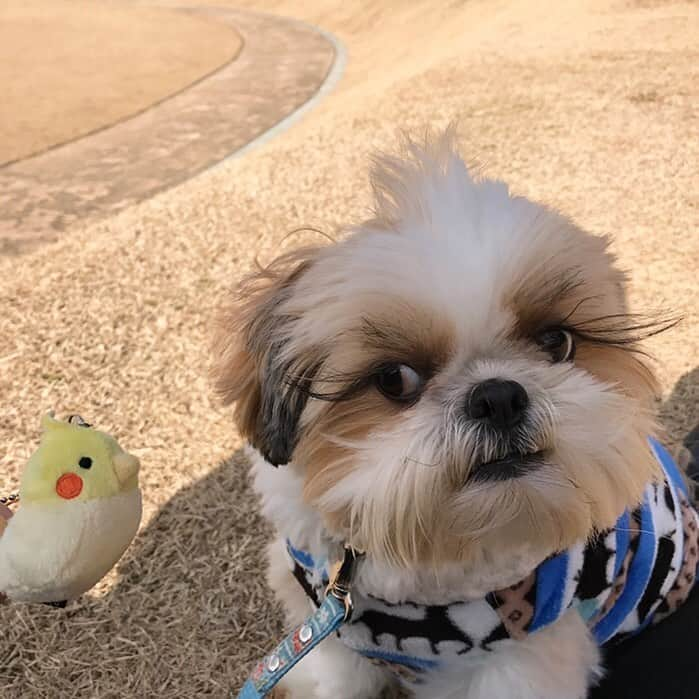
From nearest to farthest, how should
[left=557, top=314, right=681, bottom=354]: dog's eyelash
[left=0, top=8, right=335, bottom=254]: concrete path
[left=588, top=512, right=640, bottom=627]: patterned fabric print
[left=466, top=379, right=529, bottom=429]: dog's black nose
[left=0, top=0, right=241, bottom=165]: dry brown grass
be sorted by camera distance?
[left=466, top=379, right=529, bottom=429]: dog's black nose
[left=557, top=314, right=681, bottom=354]: dog's eyelash
[left=588, top=512, right=640, bottom=627]: patterned fabric print
[left=0, top=8, right=335, bottom=254]: concrete path
[left=0, top=0, right=241, bottom=165]: dry brown grass

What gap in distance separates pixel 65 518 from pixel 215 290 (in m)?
2.22

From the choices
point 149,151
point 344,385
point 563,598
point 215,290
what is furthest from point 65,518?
point 149,151

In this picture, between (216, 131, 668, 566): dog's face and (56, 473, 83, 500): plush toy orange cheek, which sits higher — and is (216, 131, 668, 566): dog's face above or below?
above

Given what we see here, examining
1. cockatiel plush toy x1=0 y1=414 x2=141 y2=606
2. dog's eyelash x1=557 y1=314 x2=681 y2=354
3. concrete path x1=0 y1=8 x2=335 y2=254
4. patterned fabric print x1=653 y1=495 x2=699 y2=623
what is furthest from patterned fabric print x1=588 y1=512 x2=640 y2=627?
concrete path x1=0 y1=8 x2=335 y2=254

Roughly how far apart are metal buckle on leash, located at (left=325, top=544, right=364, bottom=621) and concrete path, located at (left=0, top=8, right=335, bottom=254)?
4.14 metres

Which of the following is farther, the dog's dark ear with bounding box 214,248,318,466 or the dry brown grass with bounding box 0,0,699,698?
the dry brown grass with bounding box 0,0,699,698

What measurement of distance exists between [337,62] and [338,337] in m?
11.4

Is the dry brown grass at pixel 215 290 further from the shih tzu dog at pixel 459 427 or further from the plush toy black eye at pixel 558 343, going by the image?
the plush toy black eye at pixel 558 343

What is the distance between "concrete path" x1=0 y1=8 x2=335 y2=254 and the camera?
5.65 m

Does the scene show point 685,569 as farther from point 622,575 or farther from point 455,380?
point 455,380

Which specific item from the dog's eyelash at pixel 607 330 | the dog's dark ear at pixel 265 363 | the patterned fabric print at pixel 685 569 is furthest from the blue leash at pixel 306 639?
the patterned fabric print at pixel 685 569

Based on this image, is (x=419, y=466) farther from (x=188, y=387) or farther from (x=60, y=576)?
(x=188, y=387)

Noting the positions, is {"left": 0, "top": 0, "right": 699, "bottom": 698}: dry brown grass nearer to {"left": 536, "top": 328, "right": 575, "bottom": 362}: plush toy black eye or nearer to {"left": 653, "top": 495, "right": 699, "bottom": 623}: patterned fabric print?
{"left": 653, "top": 495, "right": 699, "bottom": 623}: patterned fabric print

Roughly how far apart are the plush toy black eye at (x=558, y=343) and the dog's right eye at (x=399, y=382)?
9.3 inches
